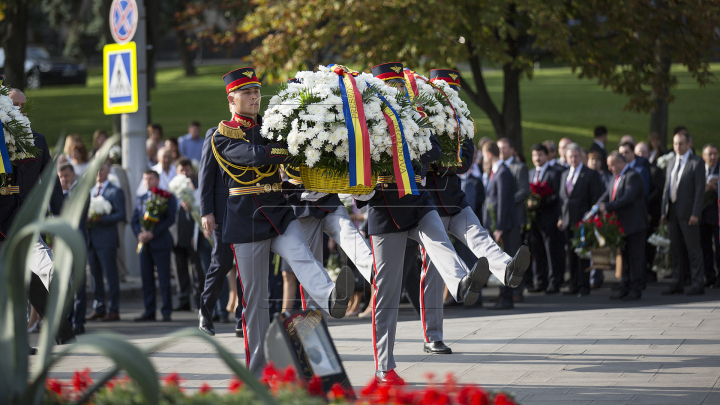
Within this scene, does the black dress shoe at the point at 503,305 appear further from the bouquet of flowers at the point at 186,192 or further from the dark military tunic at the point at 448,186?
the bouquet of flowers at the point at 186,192

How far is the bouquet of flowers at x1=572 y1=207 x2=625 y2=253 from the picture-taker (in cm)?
1120

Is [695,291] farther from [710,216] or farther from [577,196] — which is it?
[577,196]

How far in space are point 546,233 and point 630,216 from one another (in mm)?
1413

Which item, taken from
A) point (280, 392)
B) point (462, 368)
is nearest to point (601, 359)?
point (462, 368)

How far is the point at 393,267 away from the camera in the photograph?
6238mm

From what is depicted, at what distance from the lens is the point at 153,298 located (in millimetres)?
10320

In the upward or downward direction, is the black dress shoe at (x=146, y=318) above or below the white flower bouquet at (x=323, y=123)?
below

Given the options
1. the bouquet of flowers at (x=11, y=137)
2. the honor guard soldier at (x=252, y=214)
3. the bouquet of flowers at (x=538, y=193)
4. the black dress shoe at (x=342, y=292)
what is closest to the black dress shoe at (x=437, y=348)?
the honor guard soldier at (x=252, y=214)

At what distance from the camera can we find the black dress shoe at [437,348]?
7098mm

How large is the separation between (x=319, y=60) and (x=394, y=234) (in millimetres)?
17924

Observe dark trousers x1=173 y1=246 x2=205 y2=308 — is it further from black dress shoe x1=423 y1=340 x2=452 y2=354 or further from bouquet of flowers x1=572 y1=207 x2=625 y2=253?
bouquet of flowers x1=572 y1=207 x2=625 y2=253

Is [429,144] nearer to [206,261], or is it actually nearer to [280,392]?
[280,392]

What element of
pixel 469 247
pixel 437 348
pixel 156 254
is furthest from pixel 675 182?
pixel 156 254

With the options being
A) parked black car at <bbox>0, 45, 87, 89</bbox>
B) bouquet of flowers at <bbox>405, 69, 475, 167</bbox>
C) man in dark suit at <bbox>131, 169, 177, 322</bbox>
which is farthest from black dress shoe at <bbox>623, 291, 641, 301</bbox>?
parked black car at <bbox>0, 45, 87, 89</bbox>
